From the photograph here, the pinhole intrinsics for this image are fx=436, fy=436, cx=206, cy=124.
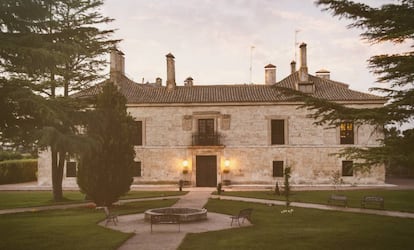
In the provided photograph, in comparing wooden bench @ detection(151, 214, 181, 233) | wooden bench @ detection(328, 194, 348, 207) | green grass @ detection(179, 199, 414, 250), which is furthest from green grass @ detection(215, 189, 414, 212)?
wooden bench @ detection(151, 214, 181, 233)

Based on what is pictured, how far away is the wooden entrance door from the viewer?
103ft

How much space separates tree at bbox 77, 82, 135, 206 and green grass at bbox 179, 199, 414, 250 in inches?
234

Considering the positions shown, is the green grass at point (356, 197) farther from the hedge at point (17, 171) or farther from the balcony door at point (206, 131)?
the hedge at point (17, 171)

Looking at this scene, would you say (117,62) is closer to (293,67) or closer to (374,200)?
(293,67)

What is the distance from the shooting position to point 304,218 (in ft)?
52.4

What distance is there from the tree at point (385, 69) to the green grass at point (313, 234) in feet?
9.26

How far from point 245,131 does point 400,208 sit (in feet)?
47.2

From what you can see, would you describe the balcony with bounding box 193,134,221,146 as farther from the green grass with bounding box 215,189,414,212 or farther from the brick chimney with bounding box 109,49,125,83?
the brick chimney with bounding box 109,49,125,83

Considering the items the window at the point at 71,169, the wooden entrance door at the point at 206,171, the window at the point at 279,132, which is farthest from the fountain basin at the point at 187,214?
the window at the point at 71,169

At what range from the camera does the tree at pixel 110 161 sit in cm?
1841

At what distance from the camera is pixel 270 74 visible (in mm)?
35875

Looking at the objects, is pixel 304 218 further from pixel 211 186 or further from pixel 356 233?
pixel 211 186

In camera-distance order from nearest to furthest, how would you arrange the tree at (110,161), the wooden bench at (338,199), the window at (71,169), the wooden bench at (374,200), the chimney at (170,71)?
the wooden bench at (374,200)
the tree at (110,161)
the wooden bench at (338,199)
the window at (71,169)
the chimney at (170,71)

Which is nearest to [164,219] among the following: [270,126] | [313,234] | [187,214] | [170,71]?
[187,214]
